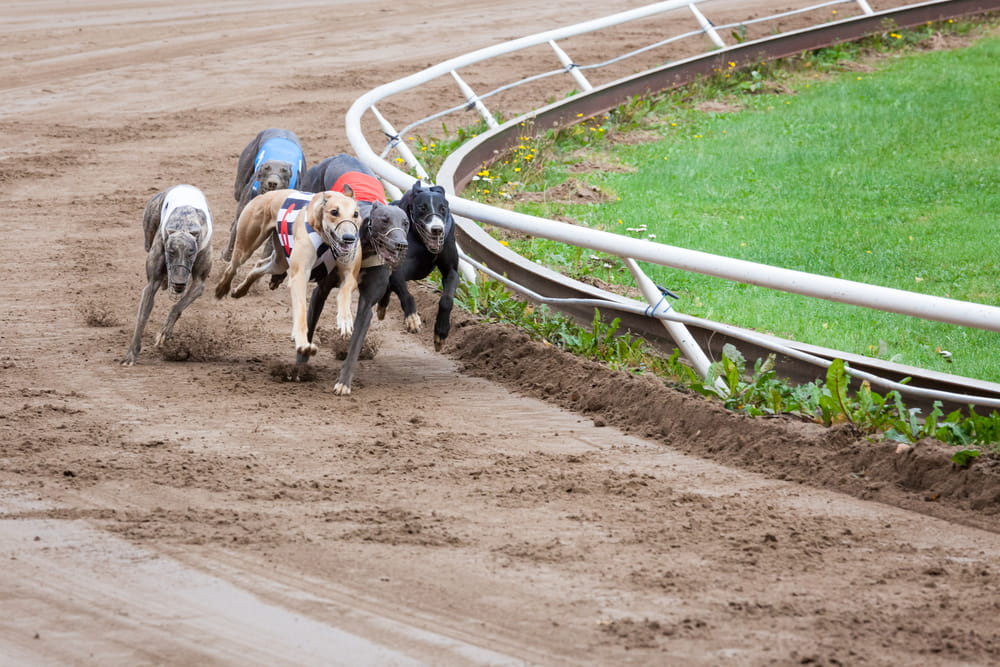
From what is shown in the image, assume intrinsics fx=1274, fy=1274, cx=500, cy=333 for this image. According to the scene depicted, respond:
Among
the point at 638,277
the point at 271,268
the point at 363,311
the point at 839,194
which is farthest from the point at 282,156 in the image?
the point at 839,194

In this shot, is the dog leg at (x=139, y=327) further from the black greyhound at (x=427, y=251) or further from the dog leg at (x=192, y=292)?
the black greyhound at (x=427, y=251)

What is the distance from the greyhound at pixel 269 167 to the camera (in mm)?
7844

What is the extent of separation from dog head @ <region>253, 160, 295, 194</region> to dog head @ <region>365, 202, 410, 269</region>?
5.16 feet

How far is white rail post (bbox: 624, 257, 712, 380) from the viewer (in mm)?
5895

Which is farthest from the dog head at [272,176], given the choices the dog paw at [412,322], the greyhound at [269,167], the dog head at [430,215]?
the dog paw at [412,322]

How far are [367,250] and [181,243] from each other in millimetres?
1077

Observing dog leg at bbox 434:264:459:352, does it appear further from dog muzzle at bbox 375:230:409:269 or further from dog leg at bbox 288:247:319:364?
dog leg at bbox 288:247:319:364

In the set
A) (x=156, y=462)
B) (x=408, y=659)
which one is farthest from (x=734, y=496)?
(x=156, y=462)

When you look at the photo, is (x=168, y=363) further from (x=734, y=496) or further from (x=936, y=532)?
(x=936, y=532)

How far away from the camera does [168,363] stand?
23.1 feet

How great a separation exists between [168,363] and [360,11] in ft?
45.3

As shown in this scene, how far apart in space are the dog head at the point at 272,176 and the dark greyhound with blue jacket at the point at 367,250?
584 mm

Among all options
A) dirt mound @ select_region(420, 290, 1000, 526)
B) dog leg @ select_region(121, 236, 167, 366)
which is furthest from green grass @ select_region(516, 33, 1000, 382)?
dog leg @ select_region(121, 236, 167, 366)

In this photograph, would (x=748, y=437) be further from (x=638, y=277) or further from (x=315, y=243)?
(x=315, y=243)
